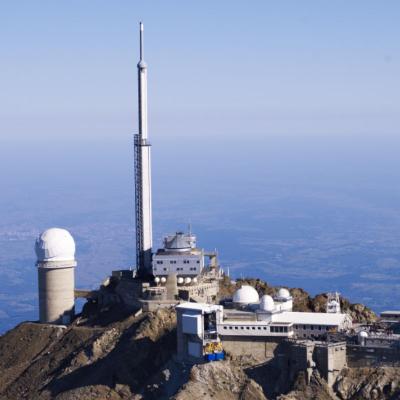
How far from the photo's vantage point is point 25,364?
124188 mm

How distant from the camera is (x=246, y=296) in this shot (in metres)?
115

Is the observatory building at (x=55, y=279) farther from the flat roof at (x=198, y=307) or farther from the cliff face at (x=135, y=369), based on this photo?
the flat roof at (x=198, y=307)

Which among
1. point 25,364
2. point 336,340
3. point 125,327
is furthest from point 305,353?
point 25,364

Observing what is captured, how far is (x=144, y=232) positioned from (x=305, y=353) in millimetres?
30188

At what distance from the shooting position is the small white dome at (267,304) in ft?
362

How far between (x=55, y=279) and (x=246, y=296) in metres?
22.0

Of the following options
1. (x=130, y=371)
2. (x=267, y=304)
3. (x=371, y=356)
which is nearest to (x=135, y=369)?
(x=130, y=371)

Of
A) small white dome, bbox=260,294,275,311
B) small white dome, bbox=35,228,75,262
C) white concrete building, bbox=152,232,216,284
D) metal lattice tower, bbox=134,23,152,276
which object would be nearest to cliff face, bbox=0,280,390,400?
white concrete building, bbox=152,232,216,284

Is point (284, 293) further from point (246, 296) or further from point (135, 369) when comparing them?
point (135, 369)

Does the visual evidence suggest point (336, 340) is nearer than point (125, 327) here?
Yes

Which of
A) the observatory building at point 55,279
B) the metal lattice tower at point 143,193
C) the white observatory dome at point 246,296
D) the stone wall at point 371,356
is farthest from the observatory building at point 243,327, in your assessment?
the observatory building at point 55,279

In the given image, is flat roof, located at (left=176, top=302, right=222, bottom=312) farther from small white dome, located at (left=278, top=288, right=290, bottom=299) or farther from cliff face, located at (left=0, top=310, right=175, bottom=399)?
small white dome, located at (left=278, top=288, right=290, bottom=299)

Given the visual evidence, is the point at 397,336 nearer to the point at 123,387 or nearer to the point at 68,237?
the point at 123,387

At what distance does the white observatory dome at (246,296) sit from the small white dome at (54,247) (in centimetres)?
Answer: 2058
